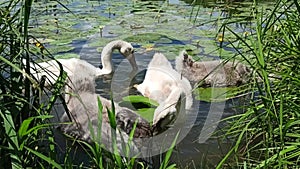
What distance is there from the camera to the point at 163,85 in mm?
3627

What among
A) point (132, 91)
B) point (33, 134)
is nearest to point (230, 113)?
point (132, 91)

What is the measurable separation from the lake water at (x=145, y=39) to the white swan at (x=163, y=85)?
23 centimetres

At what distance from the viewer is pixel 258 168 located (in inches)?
64.0

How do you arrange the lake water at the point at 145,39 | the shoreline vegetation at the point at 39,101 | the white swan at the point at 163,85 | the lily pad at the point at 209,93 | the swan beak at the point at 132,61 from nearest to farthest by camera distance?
the shoreline vegetation at the point at 39,101 → the lake water at the point at 145,39 → the white swan at the point at 163,85 → the lily pad at the point at 209,93 → the swan beak at the point at 132,61

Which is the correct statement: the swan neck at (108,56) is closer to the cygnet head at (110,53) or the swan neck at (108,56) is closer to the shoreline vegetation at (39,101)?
the cygnet head at (110,53)

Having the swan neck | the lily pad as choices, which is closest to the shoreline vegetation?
the lily pad

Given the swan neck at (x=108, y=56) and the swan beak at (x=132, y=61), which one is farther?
the swan beak at (x=132, y=61)

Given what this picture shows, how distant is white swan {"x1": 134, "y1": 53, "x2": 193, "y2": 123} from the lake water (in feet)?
0.77

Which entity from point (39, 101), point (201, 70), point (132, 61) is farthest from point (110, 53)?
point (39, 101)

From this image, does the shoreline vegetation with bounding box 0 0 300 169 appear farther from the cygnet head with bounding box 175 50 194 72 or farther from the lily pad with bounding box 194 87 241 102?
the cygnet head with bounding box 175 50 194 72

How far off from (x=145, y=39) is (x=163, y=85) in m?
1.62

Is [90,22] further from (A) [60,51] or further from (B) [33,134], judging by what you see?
(B) [33,134]

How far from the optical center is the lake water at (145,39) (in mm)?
2986

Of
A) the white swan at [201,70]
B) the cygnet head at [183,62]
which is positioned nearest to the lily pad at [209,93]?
the white swan at [201,70]
